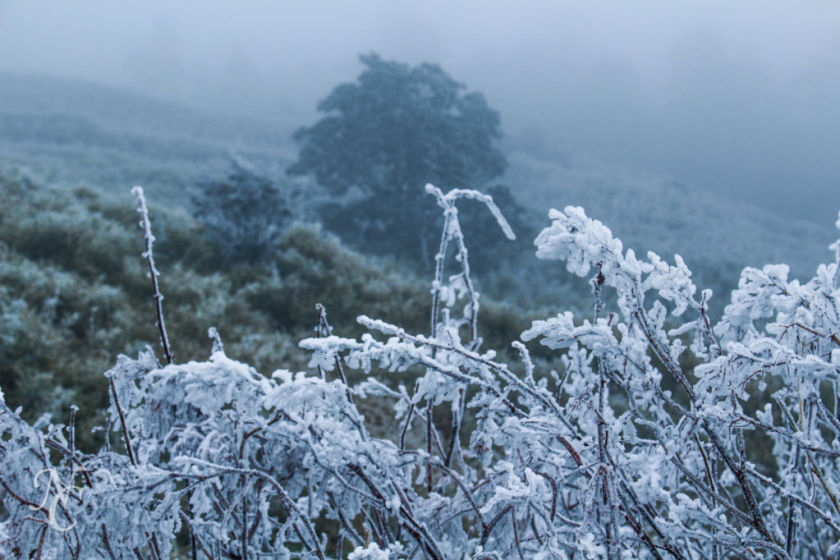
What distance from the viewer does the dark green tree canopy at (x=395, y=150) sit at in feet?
57.2

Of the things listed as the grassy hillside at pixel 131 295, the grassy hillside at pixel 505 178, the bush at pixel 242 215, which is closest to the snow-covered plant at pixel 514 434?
the grassy hillside at pixel 131 295

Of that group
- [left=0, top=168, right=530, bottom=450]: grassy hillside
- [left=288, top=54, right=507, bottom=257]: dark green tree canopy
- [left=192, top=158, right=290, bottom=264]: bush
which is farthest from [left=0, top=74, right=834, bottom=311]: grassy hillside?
[left=192, top=158, right=290, bottom=264]: bush

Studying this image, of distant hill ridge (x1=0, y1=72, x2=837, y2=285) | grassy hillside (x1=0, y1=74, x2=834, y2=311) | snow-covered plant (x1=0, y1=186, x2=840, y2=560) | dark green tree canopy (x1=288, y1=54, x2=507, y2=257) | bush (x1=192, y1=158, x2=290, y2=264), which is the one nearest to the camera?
snow-covered plant (x1=0, y1=186, x2=840, y2=560)

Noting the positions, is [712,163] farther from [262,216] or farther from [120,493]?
[120,493]

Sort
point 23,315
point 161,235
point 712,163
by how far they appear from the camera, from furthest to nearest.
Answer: point 712,163, point 161,235, point 23,315

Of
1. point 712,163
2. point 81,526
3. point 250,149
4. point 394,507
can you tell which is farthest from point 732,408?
point 712,163

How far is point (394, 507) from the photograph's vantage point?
4.14 feet

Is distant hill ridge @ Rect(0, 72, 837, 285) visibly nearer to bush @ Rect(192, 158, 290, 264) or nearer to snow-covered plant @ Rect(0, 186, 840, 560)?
bush @ Rect(192, 158, 290, 264)

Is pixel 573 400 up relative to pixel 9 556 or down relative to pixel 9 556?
up

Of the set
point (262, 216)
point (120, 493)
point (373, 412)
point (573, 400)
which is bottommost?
point (373, 412)

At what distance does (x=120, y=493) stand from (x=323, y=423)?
429mm

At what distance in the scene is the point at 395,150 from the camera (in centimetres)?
1789

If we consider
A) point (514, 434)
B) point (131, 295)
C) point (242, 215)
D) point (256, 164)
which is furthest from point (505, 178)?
point (514, 434)

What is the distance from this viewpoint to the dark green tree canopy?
1744 cm
